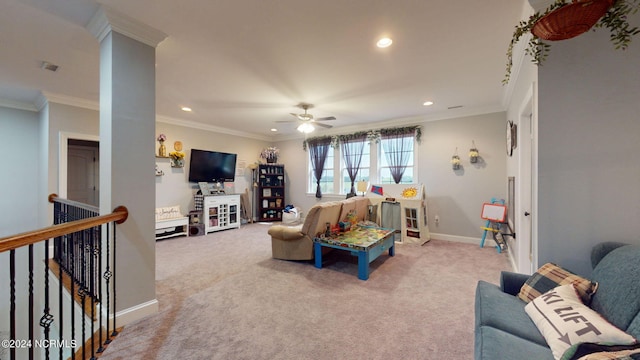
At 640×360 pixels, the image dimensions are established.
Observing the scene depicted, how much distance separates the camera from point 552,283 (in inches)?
62.1

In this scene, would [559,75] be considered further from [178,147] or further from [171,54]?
[178,147]

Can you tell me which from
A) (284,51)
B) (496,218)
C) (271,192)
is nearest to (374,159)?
(496,218)

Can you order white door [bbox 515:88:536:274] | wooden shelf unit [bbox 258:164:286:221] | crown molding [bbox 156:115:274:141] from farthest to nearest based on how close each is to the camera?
wooden shelf unit [bbox 258:164:286:221] < crown molding [bbox 156:115:274:141] < white door [bbox 515:88:536:274]

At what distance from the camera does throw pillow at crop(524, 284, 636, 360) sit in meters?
1.09

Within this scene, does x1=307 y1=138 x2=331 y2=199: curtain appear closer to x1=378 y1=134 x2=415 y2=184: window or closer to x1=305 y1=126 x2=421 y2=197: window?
x1=305 y1=126 x2=421 y2=197: window

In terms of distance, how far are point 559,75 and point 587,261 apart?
54.8 inches

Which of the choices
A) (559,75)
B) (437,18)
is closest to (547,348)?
(559,75)

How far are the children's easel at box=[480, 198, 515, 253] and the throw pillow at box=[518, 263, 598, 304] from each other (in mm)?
2640

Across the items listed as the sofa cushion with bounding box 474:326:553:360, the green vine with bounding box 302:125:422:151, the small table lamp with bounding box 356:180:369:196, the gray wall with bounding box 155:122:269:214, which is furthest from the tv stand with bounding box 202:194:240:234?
the sofa cushion with bounding box 474:326:553:360

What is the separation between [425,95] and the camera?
12.8 ft

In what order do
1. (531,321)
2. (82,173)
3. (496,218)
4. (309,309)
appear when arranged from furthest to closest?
1. (82,173)
2. (496,218)
3. (309,309)
4. (531,321)

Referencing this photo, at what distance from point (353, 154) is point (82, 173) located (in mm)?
6415

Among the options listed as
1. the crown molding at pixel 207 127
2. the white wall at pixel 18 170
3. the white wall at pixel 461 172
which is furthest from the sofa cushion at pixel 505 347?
the white wall at pixel 18 170

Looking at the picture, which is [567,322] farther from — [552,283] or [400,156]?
[400,156]
